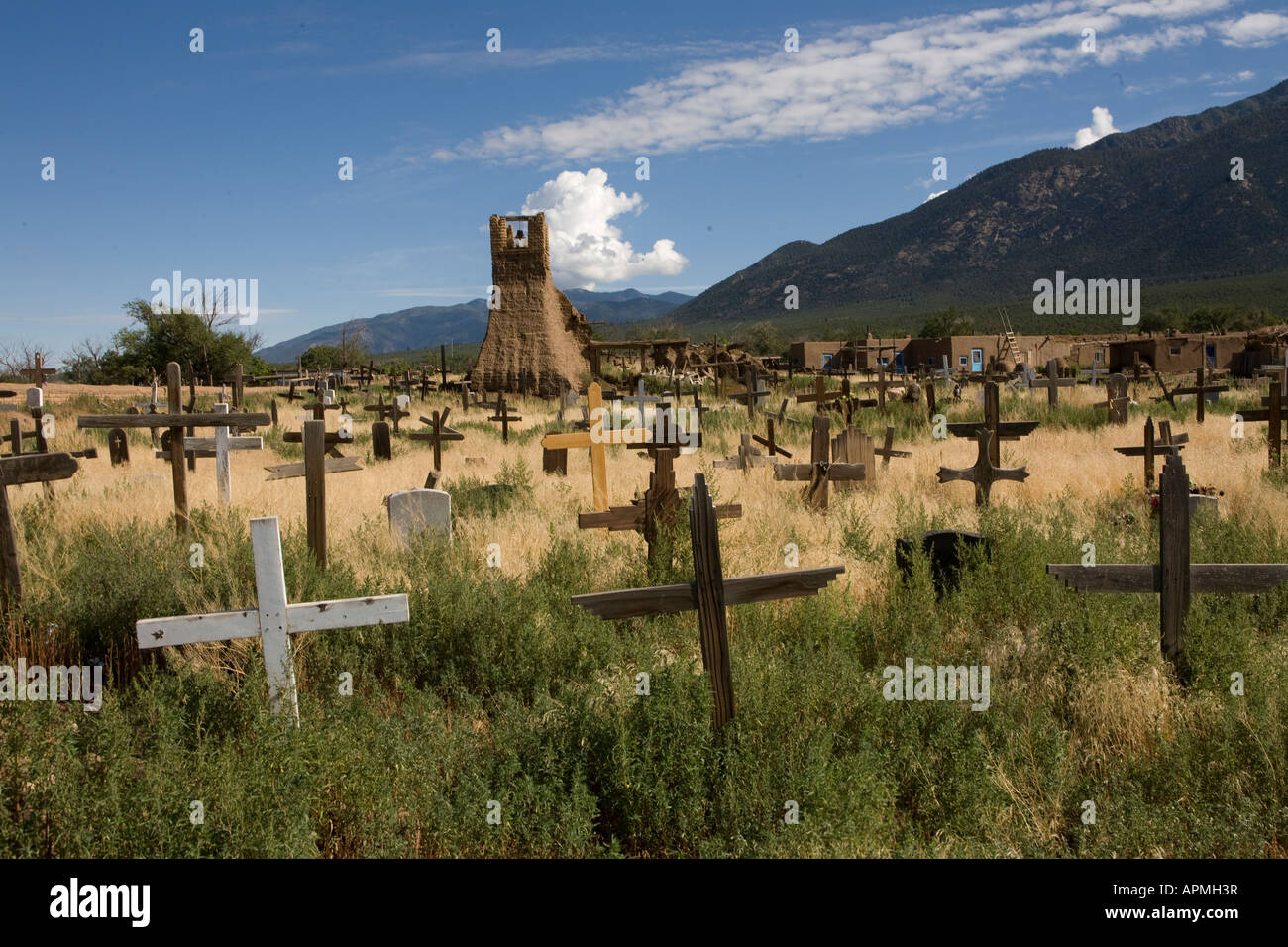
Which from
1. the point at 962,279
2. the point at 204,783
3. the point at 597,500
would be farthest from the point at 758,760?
the point at 962,279

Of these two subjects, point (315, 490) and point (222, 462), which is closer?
point (315, 490)

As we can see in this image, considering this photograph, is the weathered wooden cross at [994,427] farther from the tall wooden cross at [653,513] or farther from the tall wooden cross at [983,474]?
the tall wooden cross at [653,513]

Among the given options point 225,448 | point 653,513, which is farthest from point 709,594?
point 225,448

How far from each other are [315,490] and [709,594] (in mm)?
4480

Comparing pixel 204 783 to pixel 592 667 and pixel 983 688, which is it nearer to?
pixel 592 667

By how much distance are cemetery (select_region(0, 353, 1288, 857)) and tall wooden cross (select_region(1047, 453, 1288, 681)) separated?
0.02m

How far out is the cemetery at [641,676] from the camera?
3.50 metres

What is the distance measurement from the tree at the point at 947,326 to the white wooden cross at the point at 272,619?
73314mm

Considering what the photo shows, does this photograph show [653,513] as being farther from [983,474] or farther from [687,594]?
[983,474]

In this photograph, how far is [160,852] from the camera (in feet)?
10.5

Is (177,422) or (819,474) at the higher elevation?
(177,422)

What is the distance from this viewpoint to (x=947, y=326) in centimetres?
7656

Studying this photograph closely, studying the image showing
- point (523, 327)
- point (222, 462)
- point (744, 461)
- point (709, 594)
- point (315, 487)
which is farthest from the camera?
point (523, 327)
